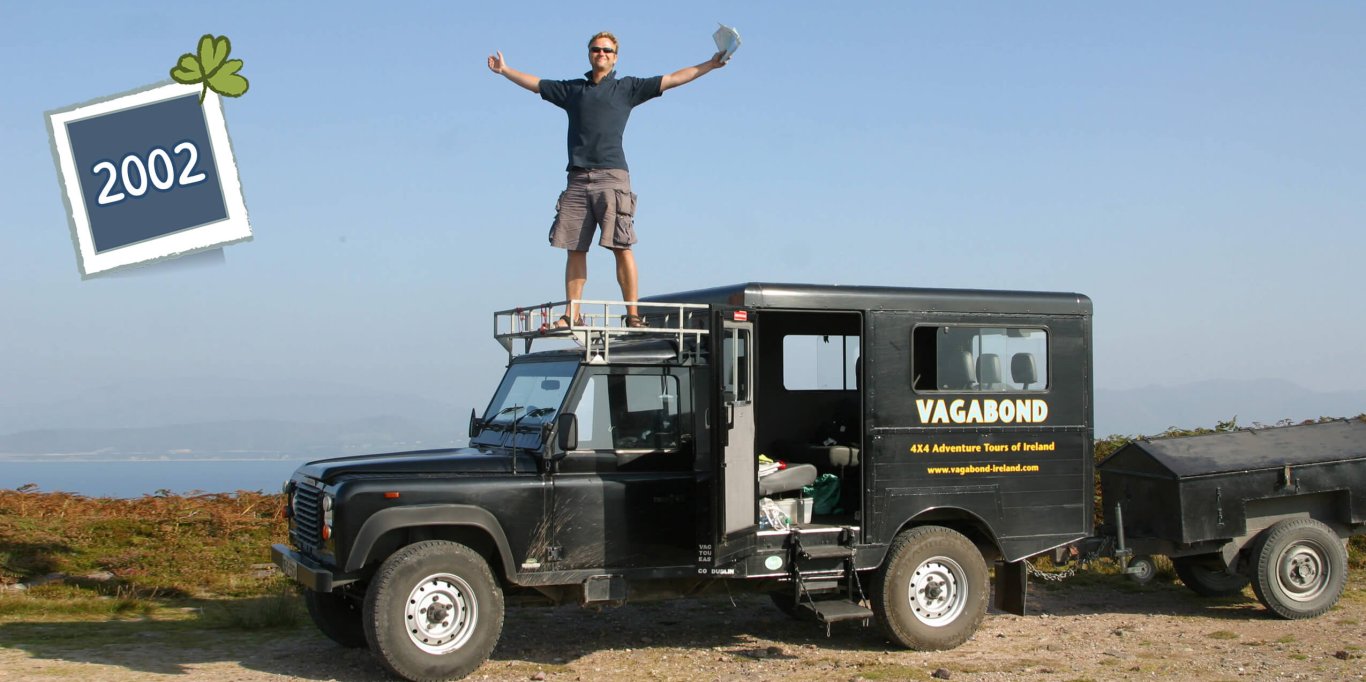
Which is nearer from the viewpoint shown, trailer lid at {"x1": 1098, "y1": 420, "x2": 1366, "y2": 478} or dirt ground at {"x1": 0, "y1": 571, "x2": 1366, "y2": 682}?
dirt ground at {"x1": 0, "y1": 571, "x2": 1366, "y2": 682}

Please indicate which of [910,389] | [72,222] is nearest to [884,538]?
[910,389]

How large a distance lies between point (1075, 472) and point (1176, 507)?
1073mm

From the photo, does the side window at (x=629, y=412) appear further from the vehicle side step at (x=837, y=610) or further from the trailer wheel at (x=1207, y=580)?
the trailer wheel at (x=1207, y=580)

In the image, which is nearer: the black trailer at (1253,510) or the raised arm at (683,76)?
the raised arm at (683,76)

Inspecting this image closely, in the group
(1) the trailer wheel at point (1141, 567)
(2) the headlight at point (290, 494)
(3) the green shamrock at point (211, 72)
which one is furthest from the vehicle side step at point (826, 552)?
(3) the green shamrock at point (211, 72)

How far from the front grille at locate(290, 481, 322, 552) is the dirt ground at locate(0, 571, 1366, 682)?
0.83m

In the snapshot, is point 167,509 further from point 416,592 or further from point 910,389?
point 910,389

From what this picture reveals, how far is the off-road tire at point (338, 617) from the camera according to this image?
9344 millimetres

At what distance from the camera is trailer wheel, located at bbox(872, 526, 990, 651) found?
9.57m

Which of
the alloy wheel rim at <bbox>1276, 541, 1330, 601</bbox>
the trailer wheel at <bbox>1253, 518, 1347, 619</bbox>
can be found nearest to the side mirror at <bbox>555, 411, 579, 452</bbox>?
the trailer wheel at <bbox>1253, 518, 1347, 619</bbox>

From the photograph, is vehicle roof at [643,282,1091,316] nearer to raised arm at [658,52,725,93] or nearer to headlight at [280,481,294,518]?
raised arm at [658,52,725,93]

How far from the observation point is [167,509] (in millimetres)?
13484

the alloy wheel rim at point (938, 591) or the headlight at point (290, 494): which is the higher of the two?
the headlight at point (290, 494)

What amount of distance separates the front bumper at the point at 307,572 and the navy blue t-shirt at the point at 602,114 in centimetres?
328
